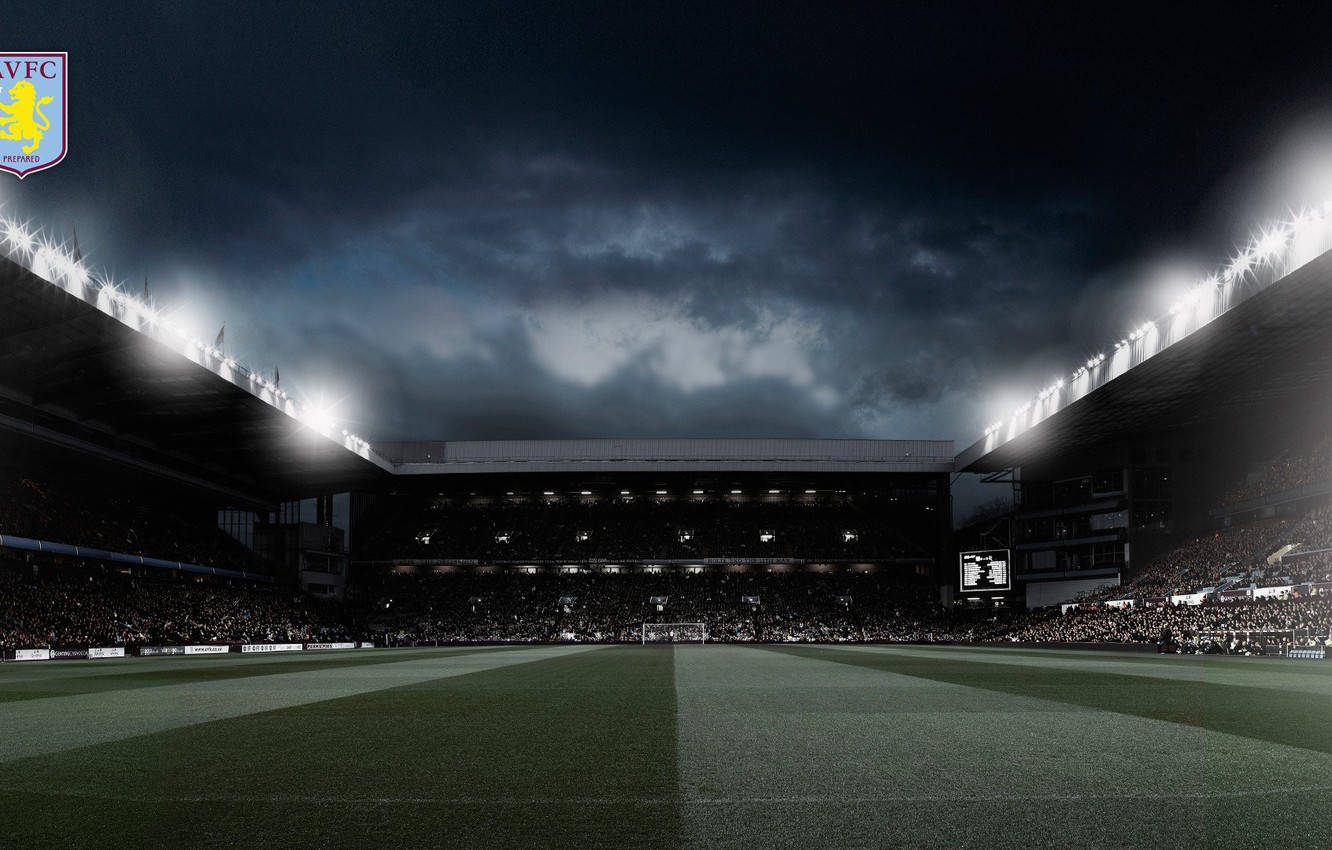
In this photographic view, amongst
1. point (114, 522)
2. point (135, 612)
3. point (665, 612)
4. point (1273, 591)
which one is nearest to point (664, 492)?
point (665, 612)

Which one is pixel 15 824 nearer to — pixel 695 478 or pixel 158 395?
pixel 158 395

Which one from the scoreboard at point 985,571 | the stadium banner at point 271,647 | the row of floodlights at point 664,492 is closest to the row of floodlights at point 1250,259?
the scoreboard at point 985,571

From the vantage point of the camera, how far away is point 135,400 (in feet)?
161

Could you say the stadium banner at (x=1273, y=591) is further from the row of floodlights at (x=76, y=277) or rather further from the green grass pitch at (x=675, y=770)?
the row of floodlights at (x=76, y=277)

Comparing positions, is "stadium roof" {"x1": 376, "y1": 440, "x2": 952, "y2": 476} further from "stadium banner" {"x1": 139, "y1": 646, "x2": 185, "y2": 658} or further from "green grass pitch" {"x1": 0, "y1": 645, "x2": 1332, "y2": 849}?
"green grass pitch" {"x1": 0, "y1": 645, "x2": 1332, "y2": 849}

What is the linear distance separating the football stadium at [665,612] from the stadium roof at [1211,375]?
12.4 inches

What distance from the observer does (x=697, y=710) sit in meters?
13.3

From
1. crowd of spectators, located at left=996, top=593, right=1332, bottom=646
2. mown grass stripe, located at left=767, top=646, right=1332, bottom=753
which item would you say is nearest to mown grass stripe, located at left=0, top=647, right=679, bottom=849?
mown grass stripe, located at left=767, top=646, right=1332, bottom=753

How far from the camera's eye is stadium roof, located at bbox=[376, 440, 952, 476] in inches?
3068

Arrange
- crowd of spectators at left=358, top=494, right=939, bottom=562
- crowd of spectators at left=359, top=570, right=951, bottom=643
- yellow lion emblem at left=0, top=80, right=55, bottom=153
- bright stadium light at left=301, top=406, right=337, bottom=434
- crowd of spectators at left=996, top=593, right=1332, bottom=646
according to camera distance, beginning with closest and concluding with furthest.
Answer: yellow lion emblem at left=0, top=80, right=55, bottom=153 → crowd of spectators at left=996, top=593, right=1332, bottom=646 → bright stadium light at left=301, top=406, right=337, bottom=434 → crowd of spectators at left=359, top=570, right=951, bottom=643 → crowd of spectators at left=358, top=494, right=939, bottom=562

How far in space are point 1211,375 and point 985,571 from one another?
22.4 metres

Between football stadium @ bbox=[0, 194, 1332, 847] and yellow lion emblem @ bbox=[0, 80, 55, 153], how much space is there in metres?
5.52

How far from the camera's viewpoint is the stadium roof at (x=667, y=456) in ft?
256

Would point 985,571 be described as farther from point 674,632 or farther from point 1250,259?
point 1250,259
